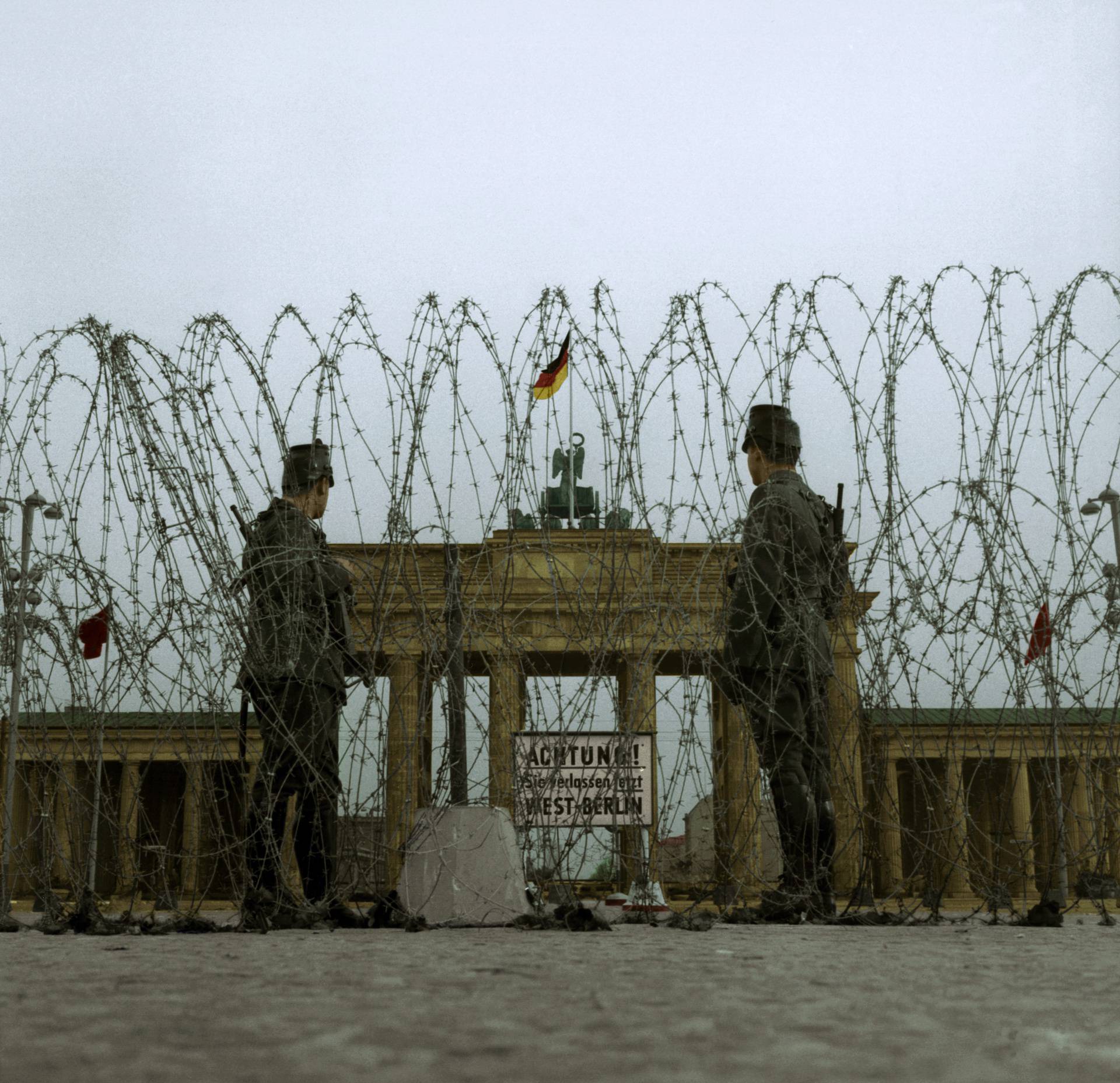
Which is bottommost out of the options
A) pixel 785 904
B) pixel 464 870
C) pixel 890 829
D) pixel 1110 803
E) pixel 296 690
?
pixel 785 904

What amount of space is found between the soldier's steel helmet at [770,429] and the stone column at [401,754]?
187 centimetres

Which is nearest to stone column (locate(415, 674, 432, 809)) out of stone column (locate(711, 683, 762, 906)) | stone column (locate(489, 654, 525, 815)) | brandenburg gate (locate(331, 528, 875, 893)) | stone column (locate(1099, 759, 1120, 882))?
brandenburg gate (locate(331, 528, 875, 893))

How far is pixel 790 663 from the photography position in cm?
552

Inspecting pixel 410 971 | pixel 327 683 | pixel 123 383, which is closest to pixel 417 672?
pixel 327 683

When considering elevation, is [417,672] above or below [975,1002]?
above

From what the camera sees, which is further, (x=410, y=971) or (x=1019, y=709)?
(x=1019, y=709)

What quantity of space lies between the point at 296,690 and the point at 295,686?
0.02 m

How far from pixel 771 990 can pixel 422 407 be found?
10.9 feet

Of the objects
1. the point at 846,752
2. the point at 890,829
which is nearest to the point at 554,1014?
the point at 890,829

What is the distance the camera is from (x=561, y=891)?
537 centimetres

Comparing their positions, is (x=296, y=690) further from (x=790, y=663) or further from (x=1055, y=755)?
(x=1055, y=755)

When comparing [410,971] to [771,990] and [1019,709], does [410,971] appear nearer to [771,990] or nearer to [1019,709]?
[771,990]

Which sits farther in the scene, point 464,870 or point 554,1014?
point 464,870

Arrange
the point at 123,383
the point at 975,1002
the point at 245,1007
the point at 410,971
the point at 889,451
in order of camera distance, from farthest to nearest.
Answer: the point at 889,451
the point at 123,383
the point at 410,971
the point at 975,1002
the point at 245,1007
